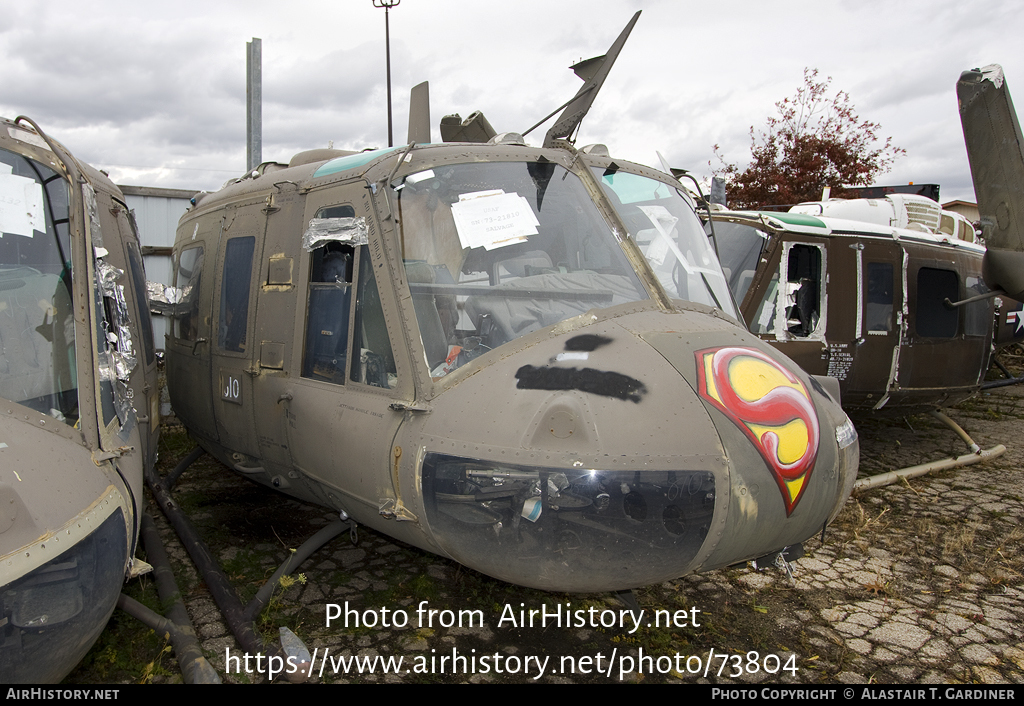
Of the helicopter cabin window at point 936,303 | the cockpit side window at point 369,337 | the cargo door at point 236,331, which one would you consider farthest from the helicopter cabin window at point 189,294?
the helicopter cabin window at point 936,303

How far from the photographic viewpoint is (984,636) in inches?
139

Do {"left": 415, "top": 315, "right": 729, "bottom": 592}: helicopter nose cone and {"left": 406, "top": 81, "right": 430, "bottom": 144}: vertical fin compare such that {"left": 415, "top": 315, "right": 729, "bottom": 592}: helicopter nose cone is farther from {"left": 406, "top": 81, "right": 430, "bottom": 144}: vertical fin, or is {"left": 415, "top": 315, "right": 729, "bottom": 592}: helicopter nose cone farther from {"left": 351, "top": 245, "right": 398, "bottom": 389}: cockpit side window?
{"left": 406, "top": 81, "right": 430, "bottom": 144}: vertical fin

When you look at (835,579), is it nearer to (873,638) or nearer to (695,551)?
(873,638)

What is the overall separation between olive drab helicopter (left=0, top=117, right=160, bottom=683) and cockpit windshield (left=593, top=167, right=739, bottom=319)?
234 cm

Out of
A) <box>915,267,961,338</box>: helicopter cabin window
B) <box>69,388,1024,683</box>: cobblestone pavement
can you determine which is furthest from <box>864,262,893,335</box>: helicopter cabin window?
<box>69,388,1024,683</box>: cobblestone pavement

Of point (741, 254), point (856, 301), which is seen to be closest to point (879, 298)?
point (856, 301)

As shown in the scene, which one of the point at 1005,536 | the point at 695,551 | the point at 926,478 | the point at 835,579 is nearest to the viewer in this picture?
the point at 695,551

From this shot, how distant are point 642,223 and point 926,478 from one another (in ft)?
15.3

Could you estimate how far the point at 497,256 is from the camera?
10.2 feet

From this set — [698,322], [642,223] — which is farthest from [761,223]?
[698,322]

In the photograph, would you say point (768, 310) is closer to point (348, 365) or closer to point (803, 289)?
point (803, 289)

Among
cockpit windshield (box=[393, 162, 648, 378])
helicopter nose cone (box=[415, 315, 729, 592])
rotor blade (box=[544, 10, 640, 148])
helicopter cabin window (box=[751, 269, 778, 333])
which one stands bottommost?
helicopter nose cone (box=[415, 315, 729, 592])

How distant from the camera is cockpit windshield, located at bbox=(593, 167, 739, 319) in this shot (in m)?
3.38

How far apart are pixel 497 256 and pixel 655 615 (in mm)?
1970
